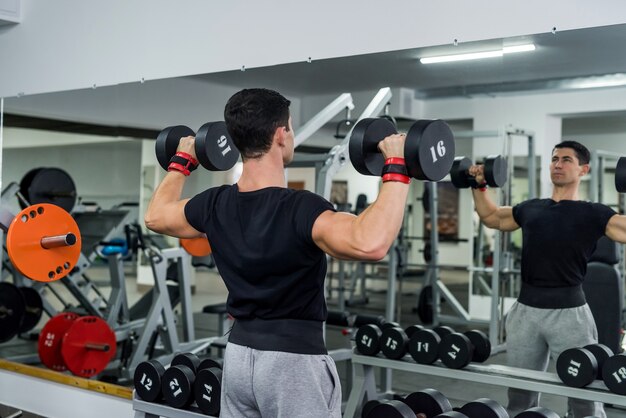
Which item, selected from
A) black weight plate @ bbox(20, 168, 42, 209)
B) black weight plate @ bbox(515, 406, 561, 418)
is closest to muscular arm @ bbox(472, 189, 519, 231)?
black weight plate @ bbox(515, 406, 561, 418)

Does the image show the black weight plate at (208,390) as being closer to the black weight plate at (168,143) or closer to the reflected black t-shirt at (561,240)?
the black weight plate at (168,143)

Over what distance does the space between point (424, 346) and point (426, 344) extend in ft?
0.05

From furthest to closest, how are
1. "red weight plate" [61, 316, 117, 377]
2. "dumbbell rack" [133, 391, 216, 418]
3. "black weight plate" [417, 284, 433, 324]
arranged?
"black weight plate" [417, 284, 433, 324] → "red weight plate" [61, 316, 117, 377] → "dumbbell rack" [133, 391, 216, 418]

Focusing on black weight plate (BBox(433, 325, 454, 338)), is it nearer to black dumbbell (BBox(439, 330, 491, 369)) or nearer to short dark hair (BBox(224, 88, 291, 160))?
black dumbbell (BBox(439, 330, 491, 369))

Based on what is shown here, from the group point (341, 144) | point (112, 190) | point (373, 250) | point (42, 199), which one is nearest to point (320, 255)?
point (373, 250)

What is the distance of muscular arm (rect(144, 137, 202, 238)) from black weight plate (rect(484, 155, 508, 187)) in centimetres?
155

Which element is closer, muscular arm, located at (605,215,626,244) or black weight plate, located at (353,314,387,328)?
muscular arm, located at (605,215,626,244)

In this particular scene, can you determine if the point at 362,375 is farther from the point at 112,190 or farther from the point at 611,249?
the point at 112,190

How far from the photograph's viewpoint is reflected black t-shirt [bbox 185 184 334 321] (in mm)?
1634

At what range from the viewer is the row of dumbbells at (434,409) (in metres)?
2.37

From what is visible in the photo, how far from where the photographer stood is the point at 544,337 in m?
3.03

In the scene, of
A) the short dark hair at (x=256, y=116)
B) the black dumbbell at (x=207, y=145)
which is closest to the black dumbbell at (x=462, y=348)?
the black dumbbell at (x=207, y=145)

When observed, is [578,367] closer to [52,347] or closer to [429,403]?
[429,403]

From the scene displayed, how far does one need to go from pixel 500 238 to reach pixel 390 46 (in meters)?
1.56
